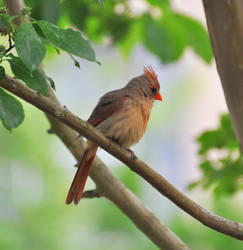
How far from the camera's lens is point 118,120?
330 centimetres

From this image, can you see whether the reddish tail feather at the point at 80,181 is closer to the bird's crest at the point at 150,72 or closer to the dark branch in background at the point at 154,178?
the dark branch in background at the point at 154,178

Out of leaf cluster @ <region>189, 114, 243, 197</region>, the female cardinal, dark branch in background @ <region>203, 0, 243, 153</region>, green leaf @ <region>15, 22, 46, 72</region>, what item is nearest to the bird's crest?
the female cardinal

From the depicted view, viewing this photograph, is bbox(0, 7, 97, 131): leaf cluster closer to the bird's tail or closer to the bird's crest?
the bird's tail

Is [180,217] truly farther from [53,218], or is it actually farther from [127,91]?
[127,91]

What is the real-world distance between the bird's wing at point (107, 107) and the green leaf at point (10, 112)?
5.64 feet

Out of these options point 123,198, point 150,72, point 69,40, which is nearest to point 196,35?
point 150,72

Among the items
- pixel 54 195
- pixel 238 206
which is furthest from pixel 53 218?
pixel 238 206

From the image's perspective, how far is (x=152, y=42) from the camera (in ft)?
10.2

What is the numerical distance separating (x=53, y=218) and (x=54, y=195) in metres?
0.37

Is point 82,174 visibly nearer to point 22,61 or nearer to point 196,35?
point 196,35

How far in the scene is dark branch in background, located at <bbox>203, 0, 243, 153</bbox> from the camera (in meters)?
1.85

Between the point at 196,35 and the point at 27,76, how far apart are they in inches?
72.6

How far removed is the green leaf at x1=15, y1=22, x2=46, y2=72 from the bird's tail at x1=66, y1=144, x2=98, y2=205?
1529 millimetres

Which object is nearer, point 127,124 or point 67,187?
point 127,124
